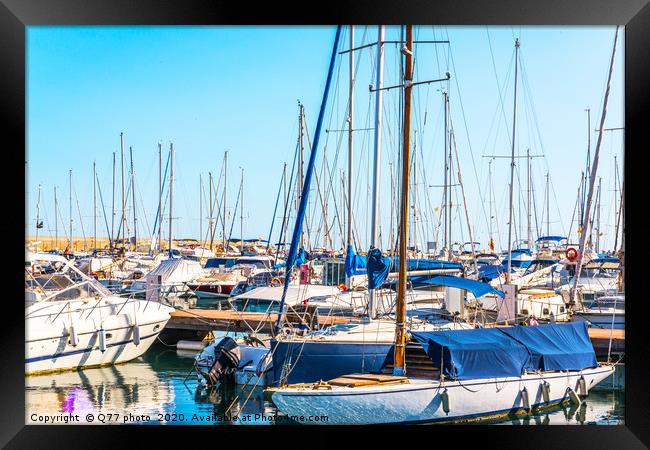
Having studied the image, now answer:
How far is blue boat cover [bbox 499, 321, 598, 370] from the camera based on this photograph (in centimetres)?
1031

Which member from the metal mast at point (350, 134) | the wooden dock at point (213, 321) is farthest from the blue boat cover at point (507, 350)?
the wooden dock at point (213, 321)

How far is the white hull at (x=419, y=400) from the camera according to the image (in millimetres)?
8469

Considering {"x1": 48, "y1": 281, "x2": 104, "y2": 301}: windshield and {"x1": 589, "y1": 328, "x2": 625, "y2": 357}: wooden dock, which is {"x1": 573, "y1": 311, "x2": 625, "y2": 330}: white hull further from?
{"x1": 48, "y1": 281, "x2": 104, "y2": 301}: windshield

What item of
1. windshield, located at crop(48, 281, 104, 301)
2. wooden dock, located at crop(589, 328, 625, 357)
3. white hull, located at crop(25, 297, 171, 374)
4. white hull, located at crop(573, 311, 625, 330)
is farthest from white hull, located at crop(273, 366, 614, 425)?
windshield, located at crop(48, 281, 104, 301)

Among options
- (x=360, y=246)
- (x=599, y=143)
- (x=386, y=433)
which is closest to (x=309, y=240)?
(x=360, y=246)

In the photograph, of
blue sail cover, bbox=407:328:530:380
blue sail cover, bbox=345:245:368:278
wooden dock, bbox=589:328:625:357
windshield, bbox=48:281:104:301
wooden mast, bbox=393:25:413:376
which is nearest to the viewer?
wooden mast, bbox=393:25:413:376

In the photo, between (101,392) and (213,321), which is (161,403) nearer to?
(101,392)

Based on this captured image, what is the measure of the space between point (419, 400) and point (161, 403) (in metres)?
4.29

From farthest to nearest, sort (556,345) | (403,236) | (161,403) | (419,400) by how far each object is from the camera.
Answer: (161,403), (556,345), (419,400), (403,236)

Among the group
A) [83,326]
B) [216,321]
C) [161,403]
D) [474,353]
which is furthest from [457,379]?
[216,321]

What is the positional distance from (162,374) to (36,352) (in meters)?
2.19

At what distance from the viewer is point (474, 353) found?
372 inches
